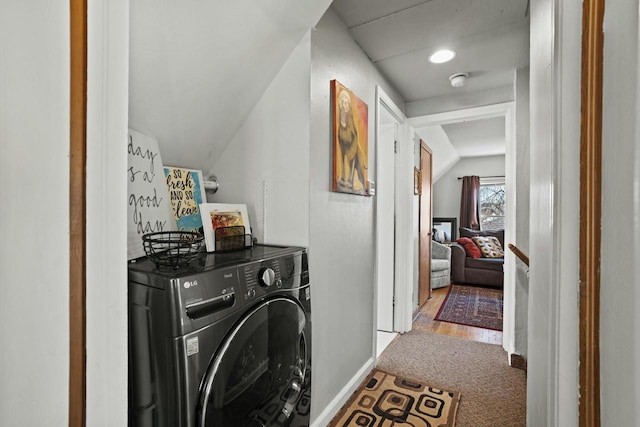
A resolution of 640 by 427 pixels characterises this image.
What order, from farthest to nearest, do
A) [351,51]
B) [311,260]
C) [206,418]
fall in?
1. [351,51]
2. [311,260]
3. [206,418]

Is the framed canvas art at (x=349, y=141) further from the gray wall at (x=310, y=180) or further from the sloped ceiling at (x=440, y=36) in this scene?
the sloped ceiling at (x=440, y=36)

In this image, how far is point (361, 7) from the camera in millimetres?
1622

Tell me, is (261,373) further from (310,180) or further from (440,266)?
(440,266)

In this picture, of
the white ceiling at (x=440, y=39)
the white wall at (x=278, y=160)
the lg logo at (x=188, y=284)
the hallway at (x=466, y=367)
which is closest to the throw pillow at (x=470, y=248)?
the hallway at (x=466, y=367)

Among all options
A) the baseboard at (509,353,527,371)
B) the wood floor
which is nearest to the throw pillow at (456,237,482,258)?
the wood floor

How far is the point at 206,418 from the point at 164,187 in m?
0.84

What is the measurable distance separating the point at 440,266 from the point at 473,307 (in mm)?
933

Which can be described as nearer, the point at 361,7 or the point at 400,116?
the point at 361,7

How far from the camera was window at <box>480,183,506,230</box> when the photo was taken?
6414mm

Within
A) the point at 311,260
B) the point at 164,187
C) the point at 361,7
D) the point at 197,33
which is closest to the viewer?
the point at 197,33

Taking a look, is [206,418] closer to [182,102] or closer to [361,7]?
[182,102]

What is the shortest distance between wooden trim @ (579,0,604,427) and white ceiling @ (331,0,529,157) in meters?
1.39

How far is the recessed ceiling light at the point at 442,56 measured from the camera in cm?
206

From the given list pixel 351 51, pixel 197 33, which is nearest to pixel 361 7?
pixel 351 51
